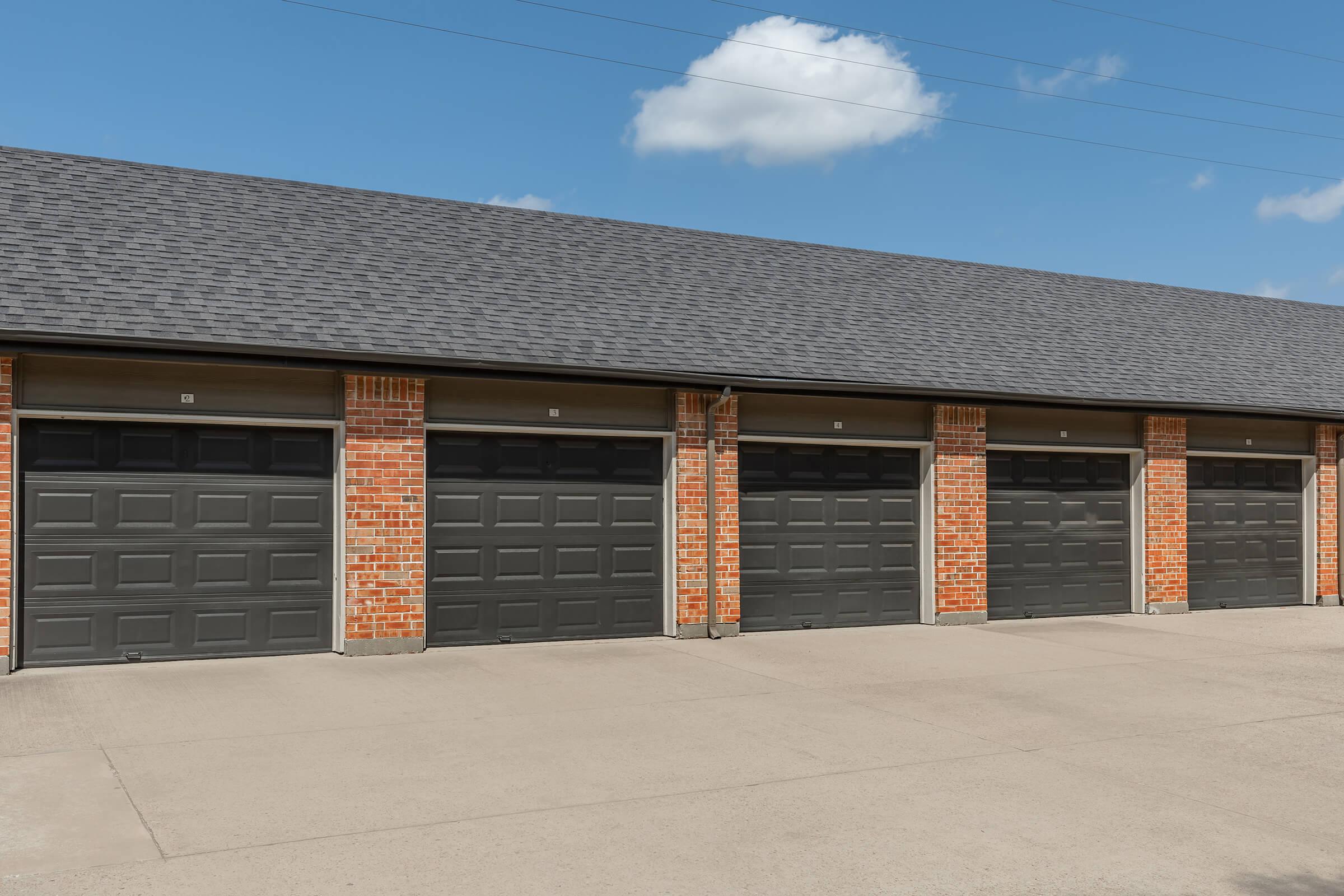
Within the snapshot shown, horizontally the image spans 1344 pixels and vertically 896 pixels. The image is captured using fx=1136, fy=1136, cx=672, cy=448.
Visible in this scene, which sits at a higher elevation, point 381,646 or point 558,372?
point 558,372

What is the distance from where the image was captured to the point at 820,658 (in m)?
11.7

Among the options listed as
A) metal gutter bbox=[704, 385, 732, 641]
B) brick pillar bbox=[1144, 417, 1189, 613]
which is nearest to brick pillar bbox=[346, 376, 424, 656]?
metal gutter bbox=[704, 385, 732, 641]

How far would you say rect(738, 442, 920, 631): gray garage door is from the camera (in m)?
13.8

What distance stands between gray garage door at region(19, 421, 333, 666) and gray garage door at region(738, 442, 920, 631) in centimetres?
501

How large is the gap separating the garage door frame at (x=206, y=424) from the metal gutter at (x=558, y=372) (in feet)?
1.97

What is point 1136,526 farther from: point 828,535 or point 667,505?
point 667,505

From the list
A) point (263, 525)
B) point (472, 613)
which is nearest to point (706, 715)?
point (472, 613)

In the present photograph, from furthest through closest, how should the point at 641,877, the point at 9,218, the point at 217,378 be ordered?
the point at 9,218
the point at 217,378
the point at 641,877

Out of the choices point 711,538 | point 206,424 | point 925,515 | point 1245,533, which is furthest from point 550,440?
point 1245,533

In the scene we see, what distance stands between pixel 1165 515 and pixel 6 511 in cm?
1434

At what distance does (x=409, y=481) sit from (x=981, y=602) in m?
7.63

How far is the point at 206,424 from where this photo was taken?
1116cm

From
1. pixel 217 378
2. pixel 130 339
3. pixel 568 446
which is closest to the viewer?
pixel 130 339

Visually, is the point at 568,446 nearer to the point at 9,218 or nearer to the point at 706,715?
the point at 706,715
